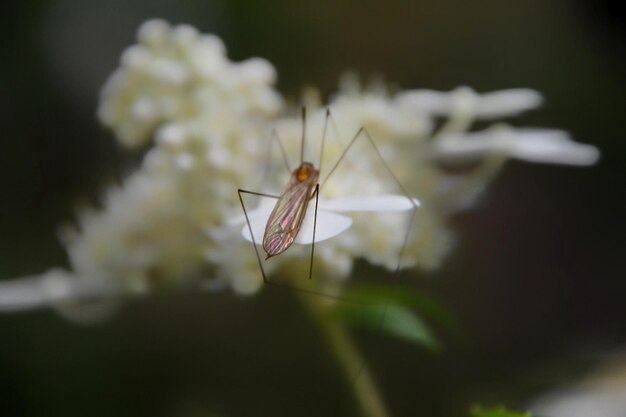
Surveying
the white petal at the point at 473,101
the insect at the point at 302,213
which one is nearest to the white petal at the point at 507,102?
the white petal at the point at 473,101

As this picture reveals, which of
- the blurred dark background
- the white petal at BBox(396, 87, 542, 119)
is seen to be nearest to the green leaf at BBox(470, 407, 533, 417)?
the blurred dark background

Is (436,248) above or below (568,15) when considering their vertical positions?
below

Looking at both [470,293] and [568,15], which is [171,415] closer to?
[470,293]

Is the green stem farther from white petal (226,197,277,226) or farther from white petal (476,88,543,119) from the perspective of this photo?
white petal (476,88,543,119)

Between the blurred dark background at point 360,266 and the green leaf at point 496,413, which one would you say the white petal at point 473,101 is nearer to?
the blurred dark background at point 360,266

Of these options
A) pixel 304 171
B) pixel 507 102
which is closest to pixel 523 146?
pixel 507 102

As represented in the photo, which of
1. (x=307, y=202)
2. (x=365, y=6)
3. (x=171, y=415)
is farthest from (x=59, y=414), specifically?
(x=365, y=6)
